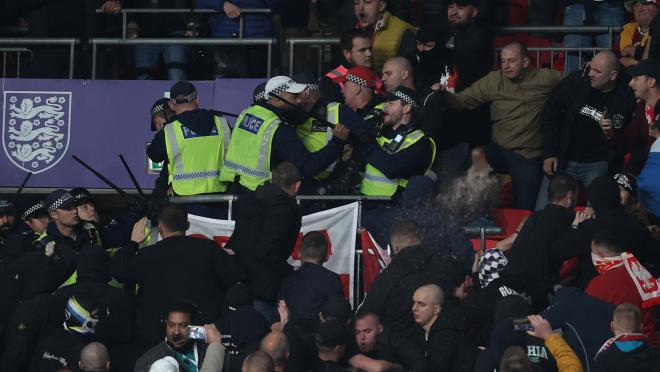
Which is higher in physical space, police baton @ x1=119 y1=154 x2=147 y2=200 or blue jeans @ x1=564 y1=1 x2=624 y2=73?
blue jeans @ x1=564 y1=1 x2=624 y2=73

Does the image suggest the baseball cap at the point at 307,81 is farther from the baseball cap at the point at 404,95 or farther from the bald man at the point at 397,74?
the bald man at the point at 397,74

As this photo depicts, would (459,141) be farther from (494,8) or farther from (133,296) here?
(133,296)

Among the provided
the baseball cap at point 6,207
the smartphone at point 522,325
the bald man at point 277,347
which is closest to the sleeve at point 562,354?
the smartphone at point 522,325

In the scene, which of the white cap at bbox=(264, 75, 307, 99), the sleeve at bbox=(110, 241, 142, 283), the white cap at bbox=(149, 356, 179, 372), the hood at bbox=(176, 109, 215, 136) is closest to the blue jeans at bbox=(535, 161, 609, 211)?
A: the white cap at bbox=(264, 75, 307, 99)

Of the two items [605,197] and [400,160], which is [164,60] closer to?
[400,160]

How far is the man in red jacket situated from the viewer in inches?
503

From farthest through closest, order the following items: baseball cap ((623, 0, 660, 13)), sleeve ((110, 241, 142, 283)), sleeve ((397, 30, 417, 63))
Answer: baseball cap ((623, 0, 660, 13)) < sleeve ((397, 30, 417, 63)) < sleeve ((110, 241, 142, 283))

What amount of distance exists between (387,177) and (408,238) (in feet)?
5.16

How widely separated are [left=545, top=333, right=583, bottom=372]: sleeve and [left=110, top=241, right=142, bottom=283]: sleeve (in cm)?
341

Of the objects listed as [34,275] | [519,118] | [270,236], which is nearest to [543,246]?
[270,236]

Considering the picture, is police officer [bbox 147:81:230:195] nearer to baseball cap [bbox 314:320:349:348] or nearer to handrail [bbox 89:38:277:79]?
handrail [bbox 89:38:277:79]

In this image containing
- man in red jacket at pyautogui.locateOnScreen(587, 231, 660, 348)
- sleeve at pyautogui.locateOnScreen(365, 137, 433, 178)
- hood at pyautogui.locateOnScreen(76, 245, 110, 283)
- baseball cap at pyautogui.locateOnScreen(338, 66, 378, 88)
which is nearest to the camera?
man in red jacket at pyautogui.locateOnScreen(587, 231, 660, 348)

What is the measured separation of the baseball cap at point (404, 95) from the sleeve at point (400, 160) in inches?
17.2

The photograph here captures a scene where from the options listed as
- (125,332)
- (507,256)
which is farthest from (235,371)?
(507,256)
